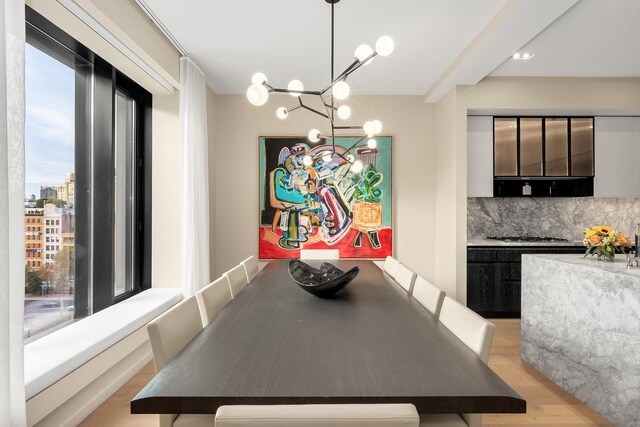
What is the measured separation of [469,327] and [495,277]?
112 inches

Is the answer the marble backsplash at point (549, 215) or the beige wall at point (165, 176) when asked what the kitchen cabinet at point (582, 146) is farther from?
the beige wall at point (165, 176)

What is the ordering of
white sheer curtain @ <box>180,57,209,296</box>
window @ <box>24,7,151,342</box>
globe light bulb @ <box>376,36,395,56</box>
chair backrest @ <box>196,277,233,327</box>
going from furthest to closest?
white sheer curtain @ <box>180,57,209,296</box> < window @ <box>24,7,151,342</box> < chair backrest @ <box>196,277,233,327</box> < globe light bulb @ <box>376,36,395,56</box>

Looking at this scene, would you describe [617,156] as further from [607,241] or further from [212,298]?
[212,298]

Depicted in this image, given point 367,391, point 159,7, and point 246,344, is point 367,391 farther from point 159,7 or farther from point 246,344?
point 159,7

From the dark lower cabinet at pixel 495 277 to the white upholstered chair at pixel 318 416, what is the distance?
3.43 meters

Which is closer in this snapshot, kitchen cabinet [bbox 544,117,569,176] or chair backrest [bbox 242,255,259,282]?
chair backrest [bbox 242,255,259,282]

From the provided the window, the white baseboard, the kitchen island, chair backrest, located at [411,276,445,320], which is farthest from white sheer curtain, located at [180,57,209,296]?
the kitchen island

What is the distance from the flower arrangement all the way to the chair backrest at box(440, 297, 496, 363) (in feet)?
4.69

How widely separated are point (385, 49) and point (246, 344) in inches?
54.8

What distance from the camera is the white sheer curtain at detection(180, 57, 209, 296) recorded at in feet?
10.2

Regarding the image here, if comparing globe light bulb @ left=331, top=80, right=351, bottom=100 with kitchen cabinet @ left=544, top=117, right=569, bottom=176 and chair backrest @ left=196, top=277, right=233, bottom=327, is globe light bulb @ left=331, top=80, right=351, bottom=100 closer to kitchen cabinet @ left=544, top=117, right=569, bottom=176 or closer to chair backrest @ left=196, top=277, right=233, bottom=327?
chair backrest @ left=196, top=277, right=233, bottom=327

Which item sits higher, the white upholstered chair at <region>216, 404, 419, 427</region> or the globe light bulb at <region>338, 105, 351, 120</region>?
the globe light bulb at <region>338, 105, 351, 120</region>

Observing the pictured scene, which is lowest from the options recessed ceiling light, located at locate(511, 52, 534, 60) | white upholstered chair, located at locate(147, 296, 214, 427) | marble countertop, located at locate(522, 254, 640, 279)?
white upholstered chair, located at locate(147, 296, 214, 427)

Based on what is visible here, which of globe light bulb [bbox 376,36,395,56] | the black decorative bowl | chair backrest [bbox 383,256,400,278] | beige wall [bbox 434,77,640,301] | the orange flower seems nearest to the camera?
globe light bulb [bbox 376,36,395,56]
